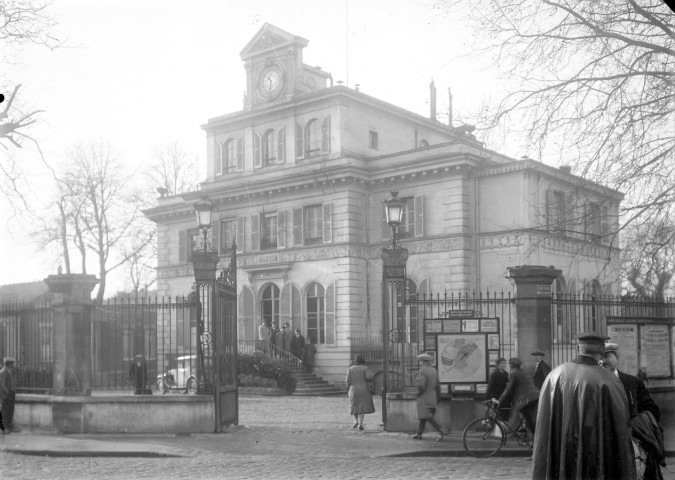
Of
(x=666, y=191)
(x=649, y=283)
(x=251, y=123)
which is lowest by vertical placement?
(x=649, y=283)

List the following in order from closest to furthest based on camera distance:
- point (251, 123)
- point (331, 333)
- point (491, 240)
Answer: point (491, 240) < point (331, 333) < point (251, 123)

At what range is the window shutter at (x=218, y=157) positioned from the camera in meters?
42.2

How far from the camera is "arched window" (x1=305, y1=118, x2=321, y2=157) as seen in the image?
38.4 metres

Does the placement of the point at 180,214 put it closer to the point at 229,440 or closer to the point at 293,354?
the point at 293,354

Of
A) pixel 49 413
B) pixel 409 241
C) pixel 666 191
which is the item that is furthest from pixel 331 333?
pixel 666 191

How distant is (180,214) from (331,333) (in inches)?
445

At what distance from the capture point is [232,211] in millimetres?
40938

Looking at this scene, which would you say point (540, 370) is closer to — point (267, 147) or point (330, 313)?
point (330, 313)

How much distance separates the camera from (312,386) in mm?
32469

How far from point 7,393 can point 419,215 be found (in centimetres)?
2127

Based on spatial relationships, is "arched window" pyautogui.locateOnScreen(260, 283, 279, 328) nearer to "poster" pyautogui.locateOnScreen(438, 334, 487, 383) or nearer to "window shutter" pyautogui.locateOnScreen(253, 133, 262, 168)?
"window shutter" pyautogui.locateOnScreen(253, 133, 262, 168)

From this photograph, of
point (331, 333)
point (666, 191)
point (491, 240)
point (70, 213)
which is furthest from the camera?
point (70, 213)

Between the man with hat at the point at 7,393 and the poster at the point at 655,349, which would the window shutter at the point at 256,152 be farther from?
the poster at the point at 655,349

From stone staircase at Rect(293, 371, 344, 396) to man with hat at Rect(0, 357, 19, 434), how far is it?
1522 centimetres
